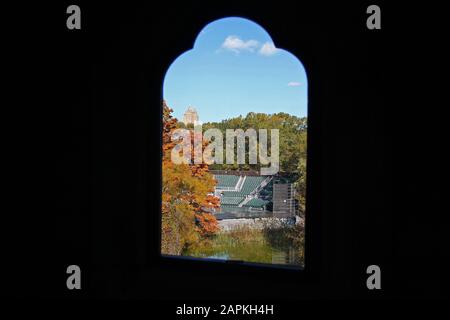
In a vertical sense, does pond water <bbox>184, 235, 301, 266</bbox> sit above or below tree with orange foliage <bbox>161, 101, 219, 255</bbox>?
below

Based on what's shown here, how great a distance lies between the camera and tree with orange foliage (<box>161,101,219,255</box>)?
1663mm

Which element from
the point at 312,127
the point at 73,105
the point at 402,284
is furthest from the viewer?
the point at 73,105

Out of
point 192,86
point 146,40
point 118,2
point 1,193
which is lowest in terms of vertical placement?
point 1,193

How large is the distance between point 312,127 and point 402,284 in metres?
0.71

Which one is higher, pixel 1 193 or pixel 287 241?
pixel 1 193

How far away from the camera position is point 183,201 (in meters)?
1.70

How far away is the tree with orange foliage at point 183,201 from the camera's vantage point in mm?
1663

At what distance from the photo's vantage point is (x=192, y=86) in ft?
5.48

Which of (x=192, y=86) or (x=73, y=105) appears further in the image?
(x=192, y=86)

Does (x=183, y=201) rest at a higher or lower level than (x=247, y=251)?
higher

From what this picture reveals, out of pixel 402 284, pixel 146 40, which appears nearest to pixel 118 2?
pixel 146 40

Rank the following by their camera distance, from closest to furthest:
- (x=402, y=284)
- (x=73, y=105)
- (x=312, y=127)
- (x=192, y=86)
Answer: (x=402, y=284) → (x=312, y=127) → (x=73, y=105) → (x=192, y=86)

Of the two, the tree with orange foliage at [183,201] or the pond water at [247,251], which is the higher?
the tree with orange foliage at [183,201]
